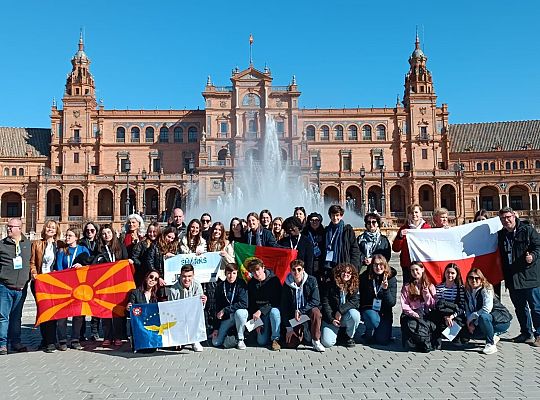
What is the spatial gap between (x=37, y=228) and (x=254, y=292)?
59996 mm

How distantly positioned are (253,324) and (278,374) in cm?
188

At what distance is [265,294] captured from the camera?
9.48m

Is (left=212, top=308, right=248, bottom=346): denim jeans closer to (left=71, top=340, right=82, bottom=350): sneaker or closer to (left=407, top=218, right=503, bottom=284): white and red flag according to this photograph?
(left=71, top=340, right=82, bottom=350): sneaker

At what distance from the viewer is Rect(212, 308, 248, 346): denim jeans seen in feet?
30.1

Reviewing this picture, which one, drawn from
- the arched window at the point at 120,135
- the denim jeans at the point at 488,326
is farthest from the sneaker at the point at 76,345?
the arched window at the point at 120,135

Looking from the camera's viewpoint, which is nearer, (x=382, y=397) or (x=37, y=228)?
(x=382, y=397)

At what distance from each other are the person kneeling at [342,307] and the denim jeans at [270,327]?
34.1 inches

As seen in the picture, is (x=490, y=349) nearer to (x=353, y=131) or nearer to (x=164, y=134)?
(x=353, y=131)

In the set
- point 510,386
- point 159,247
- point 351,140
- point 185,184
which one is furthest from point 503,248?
point 351,140

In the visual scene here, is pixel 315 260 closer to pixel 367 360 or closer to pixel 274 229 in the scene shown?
pixel 274 229

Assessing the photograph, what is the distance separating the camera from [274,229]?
11094mm

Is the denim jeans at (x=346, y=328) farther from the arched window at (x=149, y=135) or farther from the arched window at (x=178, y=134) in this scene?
the arched window at (x=149, y=135)

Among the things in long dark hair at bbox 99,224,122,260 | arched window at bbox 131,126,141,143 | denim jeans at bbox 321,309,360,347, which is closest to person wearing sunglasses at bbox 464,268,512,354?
denim jeans at bbox 321,309,360,347

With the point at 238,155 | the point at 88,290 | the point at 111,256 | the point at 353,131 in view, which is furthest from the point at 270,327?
the point at 353,131
